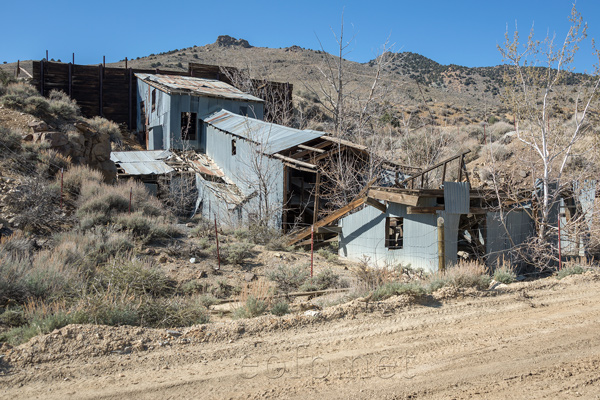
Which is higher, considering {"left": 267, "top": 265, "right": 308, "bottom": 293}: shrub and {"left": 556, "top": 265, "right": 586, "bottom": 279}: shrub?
{"left": 556, "top": 265, "right": 586, "bottom": 279}: shrub

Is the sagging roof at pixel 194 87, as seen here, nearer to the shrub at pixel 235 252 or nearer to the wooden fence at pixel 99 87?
the wooden fence at pixel 99 87

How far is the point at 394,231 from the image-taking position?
14312mm

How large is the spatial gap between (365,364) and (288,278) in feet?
17.3

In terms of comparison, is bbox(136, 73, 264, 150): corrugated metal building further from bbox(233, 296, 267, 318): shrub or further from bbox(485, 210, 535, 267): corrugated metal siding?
bbox(233, 296, 267, 318): shrub

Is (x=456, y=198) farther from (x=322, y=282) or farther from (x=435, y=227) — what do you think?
(x=322, y=282)

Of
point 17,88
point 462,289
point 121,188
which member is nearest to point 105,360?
point 462,289

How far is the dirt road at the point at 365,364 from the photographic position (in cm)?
489

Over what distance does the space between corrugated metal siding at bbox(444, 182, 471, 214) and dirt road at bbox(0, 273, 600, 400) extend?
12.9 feet

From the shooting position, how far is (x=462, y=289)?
26.9ft

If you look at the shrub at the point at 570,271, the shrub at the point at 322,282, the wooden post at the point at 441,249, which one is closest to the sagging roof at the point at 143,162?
the shrub at the point at 322,282

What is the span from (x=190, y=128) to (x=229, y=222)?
9.83 meters

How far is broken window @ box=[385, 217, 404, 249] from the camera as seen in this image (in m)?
12.8

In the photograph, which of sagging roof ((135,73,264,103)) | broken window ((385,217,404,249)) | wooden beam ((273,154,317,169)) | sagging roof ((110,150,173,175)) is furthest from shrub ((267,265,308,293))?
sagging roof ((135,73,264,103))

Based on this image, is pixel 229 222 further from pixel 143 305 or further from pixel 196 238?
→ pixel 143 305
